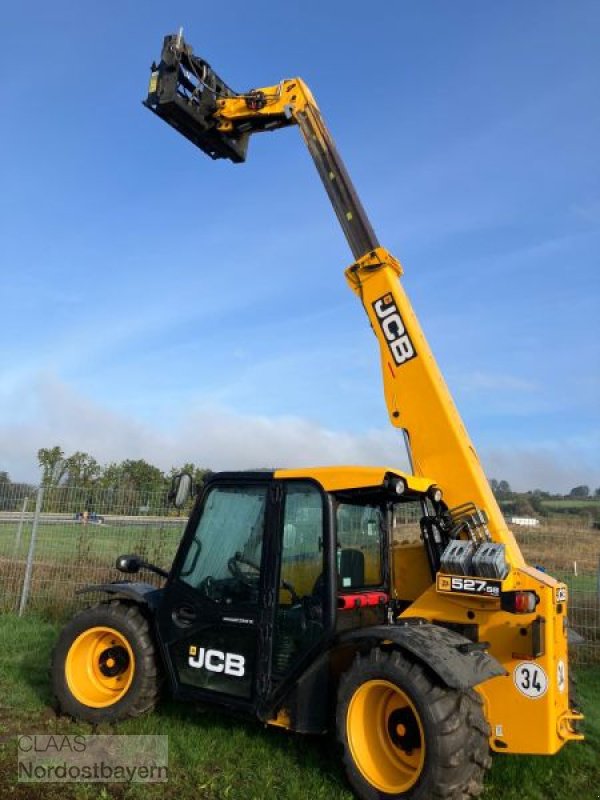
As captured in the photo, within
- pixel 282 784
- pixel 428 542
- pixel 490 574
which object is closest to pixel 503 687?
pixel 490 574

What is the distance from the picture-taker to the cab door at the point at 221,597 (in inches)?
187

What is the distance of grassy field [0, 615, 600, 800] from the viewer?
4.18 meters

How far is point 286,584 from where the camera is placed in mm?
4738

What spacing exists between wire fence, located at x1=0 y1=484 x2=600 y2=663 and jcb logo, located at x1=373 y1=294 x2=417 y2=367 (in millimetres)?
4405

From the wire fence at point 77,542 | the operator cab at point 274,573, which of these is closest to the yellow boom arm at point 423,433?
the operator cab at point 274,573

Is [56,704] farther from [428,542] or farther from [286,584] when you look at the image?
[428,542]

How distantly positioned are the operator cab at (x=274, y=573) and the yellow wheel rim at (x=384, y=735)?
0.47 meters

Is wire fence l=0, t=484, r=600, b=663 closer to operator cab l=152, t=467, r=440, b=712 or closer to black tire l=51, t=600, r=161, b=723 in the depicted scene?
black tire l=51, t=600, r=161, b=723

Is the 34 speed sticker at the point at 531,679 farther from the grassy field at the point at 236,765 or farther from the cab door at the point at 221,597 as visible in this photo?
the cab door at the point at 221,597

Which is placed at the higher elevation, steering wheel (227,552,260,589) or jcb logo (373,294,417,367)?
jcb logo (373,294,417,367)

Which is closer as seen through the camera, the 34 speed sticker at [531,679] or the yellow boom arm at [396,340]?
the 34 speed sticker at [531,679]

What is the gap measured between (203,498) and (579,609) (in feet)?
18.1

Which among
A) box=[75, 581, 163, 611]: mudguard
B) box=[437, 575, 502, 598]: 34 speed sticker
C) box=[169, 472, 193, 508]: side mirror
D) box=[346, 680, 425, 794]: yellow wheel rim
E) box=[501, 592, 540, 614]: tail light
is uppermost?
box=[169, 472, 193, 508]: side mirror

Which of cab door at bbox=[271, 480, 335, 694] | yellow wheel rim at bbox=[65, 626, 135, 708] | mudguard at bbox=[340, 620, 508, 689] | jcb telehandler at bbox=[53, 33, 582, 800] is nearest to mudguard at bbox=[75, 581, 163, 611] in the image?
jcb telehandler at bbox=[53, 33, 582, 800]
